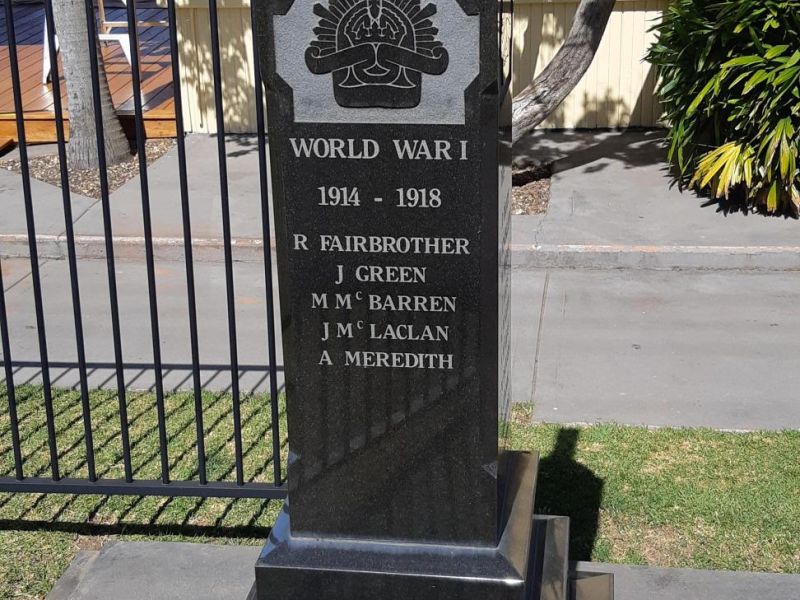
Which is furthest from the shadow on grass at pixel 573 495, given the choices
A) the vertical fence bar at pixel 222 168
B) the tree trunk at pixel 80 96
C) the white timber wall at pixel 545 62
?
the white timber wall at pixel 545 62

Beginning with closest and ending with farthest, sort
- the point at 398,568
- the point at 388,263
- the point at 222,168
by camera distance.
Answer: the point at 388,263, the point at 398,568, the point at 222,168

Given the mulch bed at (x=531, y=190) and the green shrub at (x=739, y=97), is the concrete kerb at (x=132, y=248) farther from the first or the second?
the green shrub at (x=739, y=97)

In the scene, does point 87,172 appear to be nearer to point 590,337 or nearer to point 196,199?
point 196,199

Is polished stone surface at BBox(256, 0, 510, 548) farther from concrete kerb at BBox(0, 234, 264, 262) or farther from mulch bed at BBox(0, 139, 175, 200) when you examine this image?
mulch bed at BBox(0, 139, 175, 200)

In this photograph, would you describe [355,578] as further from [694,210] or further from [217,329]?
[694,210]

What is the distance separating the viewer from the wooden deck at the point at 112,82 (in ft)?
39.5

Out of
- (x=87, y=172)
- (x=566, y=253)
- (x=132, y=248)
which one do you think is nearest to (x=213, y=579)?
(x=566, y=253)

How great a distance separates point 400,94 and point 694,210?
687 cm

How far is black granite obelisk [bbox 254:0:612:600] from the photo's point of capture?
3.04m

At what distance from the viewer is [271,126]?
3178 mm

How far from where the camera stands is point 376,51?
9.95 ft

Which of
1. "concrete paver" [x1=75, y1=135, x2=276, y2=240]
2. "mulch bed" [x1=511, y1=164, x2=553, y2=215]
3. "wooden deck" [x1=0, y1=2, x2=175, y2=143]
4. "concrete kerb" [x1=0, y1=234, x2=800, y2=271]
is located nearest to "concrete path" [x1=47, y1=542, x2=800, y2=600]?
"concrete kerb" [x1=0, y1=234, x2=800, y2=271]

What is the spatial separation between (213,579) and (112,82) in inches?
403

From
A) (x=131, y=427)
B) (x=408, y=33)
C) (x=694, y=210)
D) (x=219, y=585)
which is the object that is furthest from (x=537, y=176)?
(x=408, y=33)
